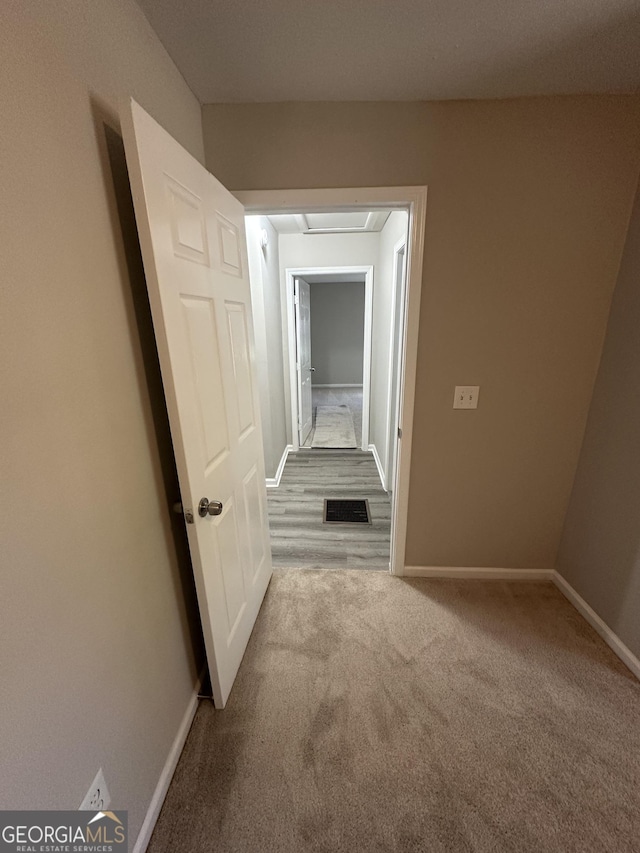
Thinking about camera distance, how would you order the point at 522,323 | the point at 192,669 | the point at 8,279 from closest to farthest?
the point at 8,279, the point at 192,669, the point at 522,323

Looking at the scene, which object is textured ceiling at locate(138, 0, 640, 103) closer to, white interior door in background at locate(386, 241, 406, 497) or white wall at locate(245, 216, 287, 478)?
white interior door in background at locate(386, 241, 406, 497)

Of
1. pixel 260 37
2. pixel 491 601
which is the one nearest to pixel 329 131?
pixel 260 37

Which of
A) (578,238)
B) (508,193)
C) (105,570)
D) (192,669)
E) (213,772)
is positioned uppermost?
(508,193)

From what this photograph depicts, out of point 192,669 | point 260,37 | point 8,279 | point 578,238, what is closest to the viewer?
point 8,279

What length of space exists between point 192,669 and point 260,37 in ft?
7.76

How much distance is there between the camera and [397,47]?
1.13 m

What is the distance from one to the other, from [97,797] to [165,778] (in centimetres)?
41

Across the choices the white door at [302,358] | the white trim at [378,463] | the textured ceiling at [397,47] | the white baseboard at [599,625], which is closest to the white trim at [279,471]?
the white door at [302,358]

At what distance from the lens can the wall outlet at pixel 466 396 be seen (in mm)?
1708

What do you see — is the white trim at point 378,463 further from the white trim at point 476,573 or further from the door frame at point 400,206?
the door frame at point 400,206

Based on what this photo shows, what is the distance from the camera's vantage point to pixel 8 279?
0.60 meters

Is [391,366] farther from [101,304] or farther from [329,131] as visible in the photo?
[101,304]

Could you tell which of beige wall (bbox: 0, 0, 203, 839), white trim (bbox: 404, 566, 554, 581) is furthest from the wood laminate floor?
beige wall (bbox: 0, 0, 203, 839)

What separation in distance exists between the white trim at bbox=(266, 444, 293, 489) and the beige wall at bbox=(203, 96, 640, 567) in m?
1.79
